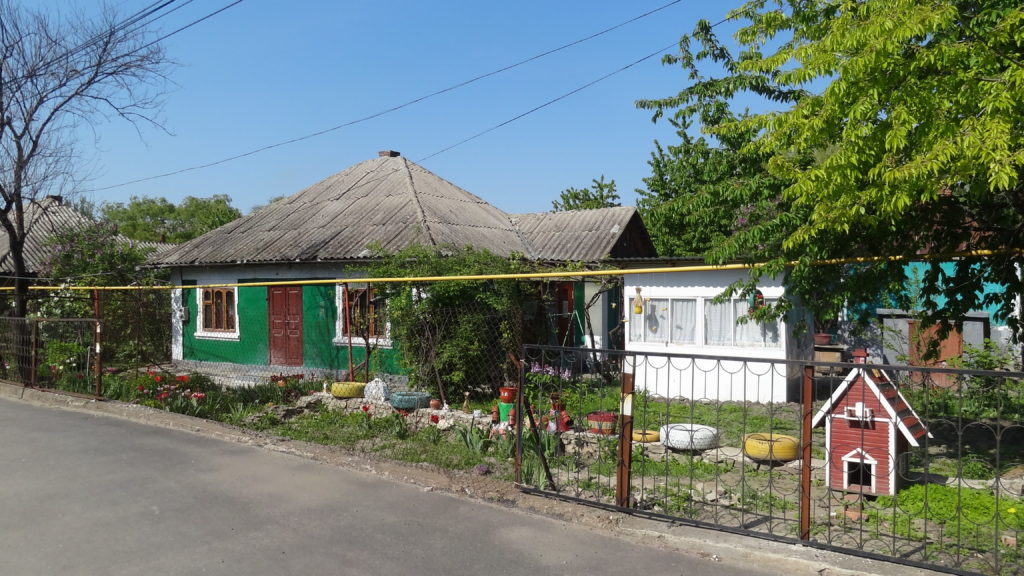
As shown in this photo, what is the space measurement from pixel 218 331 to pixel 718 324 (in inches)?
422

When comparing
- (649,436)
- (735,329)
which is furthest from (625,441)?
(735,329)

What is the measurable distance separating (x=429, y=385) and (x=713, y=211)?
4.85 m

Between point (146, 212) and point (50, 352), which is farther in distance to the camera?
point (146, 212)

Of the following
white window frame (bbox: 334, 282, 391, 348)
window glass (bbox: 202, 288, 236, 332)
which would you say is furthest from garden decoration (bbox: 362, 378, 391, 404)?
window glass (bbox: 202, 288, 236, 332)

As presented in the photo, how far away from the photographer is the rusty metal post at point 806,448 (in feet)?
14.7

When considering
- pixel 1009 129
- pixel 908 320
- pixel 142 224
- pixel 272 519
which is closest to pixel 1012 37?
pixel 1009 129

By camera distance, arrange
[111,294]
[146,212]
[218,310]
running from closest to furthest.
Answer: [111,294] < [218,310] < [146,212]

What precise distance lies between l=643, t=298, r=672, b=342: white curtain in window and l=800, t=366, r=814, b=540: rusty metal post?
8109 mm

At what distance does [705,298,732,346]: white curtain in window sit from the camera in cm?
1215

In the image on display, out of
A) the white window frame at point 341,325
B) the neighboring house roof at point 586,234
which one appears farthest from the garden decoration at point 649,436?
the neighboring house roof at point 586,234

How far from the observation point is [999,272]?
245 inches

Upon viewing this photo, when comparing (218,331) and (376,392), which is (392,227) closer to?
(218,331)

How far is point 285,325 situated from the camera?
14.6 meters

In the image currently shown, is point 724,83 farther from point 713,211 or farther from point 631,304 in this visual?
point 631,304
